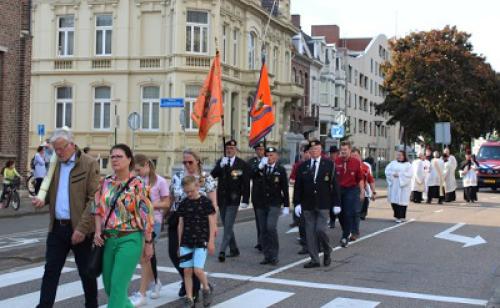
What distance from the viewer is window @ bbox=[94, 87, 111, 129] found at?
37406mm

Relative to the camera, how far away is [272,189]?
397 inches

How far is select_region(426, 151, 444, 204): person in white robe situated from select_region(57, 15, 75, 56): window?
23597 millimetres

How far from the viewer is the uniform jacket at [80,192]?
588 centimetres

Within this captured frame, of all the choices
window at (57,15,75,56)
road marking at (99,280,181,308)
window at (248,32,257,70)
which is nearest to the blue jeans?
road marking at (99,280,181,308)

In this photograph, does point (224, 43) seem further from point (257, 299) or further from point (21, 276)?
point (257, 299)

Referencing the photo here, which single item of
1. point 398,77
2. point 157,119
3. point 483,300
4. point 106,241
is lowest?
point 483,300

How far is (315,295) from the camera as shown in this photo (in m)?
7.84

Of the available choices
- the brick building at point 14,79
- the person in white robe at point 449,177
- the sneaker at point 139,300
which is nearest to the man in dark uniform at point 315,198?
the sneaker at point 139,300

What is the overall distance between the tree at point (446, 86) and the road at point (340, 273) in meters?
32.2

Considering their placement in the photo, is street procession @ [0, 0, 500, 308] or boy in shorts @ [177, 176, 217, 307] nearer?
street procession @ [0, 0, 500, 308]

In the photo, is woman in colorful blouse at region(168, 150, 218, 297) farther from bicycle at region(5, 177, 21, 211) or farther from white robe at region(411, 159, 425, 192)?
white robe at region(411, 159, 425, 192)

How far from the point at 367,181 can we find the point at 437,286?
20.2ft

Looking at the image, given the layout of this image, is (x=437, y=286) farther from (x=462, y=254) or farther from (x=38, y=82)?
(x=38, y=82)

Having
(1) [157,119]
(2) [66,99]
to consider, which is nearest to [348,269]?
(1) [157,119]
